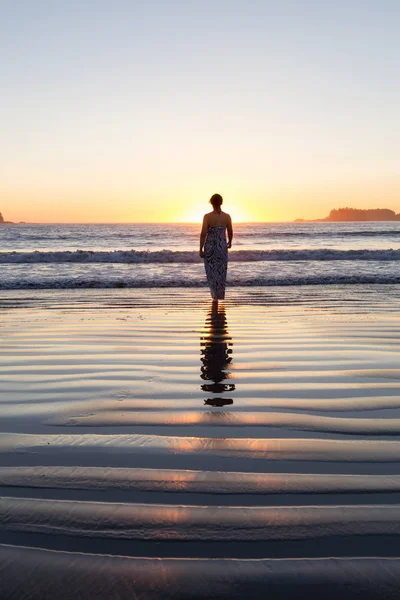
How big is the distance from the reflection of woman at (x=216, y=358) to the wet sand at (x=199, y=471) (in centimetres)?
3

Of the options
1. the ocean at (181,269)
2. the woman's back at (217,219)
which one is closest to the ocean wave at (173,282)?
the ocean at (181,269)

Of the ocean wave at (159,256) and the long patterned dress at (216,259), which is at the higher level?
the long patterned dress at (216,259)

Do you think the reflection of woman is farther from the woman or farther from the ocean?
the ocean

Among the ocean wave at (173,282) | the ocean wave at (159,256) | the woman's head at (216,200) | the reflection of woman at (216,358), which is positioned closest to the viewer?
the reflection of woman at (216,358)

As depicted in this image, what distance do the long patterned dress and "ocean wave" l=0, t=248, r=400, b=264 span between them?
37.5 ft

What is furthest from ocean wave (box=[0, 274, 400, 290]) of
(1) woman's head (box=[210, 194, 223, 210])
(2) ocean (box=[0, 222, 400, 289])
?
(1) woman's head (box=[210, 194, 223, 210])

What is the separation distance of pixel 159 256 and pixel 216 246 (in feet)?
41.4

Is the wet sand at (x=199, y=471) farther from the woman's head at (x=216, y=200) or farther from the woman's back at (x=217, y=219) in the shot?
the woman's back at (x=217, y=219)

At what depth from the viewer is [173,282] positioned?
46.9 ft

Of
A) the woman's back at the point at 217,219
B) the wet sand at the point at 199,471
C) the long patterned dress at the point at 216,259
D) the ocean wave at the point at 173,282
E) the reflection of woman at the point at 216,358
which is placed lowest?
the ocean wave at the point at 173,282

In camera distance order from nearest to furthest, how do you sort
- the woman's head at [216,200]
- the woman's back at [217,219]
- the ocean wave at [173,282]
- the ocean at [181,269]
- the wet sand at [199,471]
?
the wet sand at [199,471]
the woman's head at [216,200]
the woman's back at [217,219]
the ocean wave at [173,282]
the ocean at [181,269]

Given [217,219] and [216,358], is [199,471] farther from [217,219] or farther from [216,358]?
[217,219]

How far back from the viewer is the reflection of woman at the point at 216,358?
3887 millimetres

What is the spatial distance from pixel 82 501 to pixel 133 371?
235 cm
